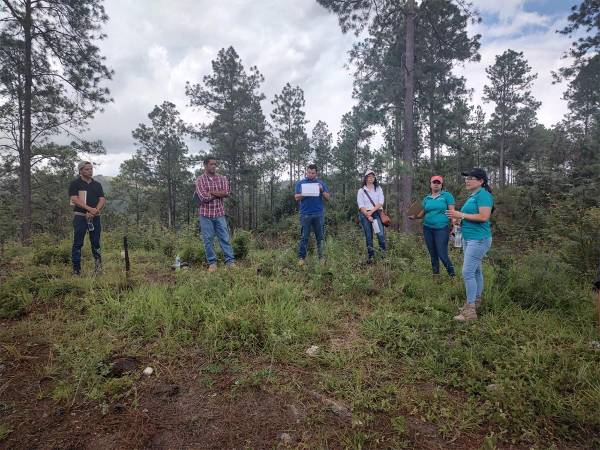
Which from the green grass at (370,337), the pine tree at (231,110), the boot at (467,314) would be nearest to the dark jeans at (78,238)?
the green grass at (370,337)

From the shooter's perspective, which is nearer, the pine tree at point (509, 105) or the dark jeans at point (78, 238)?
the dark jeans at point (78, 238)

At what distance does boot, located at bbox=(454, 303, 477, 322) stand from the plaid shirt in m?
3.89

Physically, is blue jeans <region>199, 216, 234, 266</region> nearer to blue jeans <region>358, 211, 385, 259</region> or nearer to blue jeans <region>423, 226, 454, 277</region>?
blue jeans <region>358, 211, 385, 259</region>

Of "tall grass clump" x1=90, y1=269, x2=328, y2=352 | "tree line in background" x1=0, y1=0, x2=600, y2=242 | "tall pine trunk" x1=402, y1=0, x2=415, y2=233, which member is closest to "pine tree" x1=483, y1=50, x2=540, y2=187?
"tree line in background" x1=0, y1=0, x2=600, y2=242

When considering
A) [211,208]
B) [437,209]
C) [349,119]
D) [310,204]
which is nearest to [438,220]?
[437,209]

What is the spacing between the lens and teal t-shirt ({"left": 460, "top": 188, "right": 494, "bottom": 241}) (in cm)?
342

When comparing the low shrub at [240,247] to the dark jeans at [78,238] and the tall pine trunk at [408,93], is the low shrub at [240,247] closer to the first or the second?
the dark jeans at [78,238]

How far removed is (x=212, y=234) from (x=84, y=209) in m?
2.07

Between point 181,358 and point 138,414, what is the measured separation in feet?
2.24

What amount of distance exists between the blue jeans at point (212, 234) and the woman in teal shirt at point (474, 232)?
145 inches

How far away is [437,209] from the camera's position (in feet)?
15.0

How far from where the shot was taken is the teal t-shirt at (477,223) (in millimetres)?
3420

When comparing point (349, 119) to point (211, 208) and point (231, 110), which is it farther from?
point (211, 208)

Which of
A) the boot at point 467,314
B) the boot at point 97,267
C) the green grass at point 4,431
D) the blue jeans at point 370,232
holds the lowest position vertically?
the green grass at point 4,431
